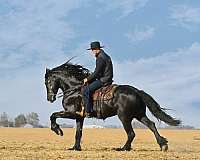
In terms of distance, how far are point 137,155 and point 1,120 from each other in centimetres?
12214

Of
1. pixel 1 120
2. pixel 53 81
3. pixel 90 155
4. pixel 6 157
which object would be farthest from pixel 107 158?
pixel 1 120

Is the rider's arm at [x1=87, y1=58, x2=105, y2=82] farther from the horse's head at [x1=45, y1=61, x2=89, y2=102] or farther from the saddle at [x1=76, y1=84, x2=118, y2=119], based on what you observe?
the horse's head at [x1=45, y1=61, x2=89, y2=102]

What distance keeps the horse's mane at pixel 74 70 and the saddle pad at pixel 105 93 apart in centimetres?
109

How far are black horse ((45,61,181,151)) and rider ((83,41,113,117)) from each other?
0.36 meters

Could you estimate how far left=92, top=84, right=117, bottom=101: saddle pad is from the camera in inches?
693

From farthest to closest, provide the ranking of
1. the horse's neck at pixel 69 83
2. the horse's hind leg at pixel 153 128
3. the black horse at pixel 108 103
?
1. the horse's neck at pixel 69 83
2. the horse's hind leg at pixel 153 128
3. the black horse at pixel 108 103

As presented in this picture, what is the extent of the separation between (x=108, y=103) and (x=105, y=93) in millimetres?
330

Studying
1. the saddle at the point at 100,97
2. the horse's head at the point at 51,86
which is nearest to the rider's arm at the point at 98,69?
the saddle at the point at 100,97

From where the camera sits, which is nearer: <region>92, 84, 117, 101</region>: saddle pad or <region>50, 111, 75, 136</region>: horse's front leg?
<region>92, 84, 117, 101</region>: saddle pad

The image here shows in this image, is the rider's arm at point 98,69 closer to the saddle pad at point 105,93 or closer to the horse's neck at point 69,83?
the saddle pad at point 105,93

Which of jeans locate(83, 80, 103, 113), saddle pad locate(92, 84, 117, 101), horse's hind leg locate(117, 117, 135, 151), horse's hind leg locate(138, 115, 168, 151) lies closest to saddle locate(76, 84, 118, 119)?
saddle pad locate(92, 84, 117, 101)

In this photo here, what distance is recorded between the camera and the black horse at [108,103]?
17.5 meters

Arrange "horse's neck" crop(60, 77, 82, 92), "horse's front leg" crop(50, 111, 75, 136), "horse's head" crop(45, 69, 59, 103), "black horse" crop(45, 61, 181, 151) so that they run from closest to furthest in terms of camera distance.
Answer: "black horse" crop(45, 61, 181, 151)
"horse's front leg" crop(50, 111, 75, 136)
"horse's neck" crop(60, 77, 82, 92)
"horse's head" crop(45, 69, 59, 103)

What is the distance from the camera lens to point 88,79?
709 inches
